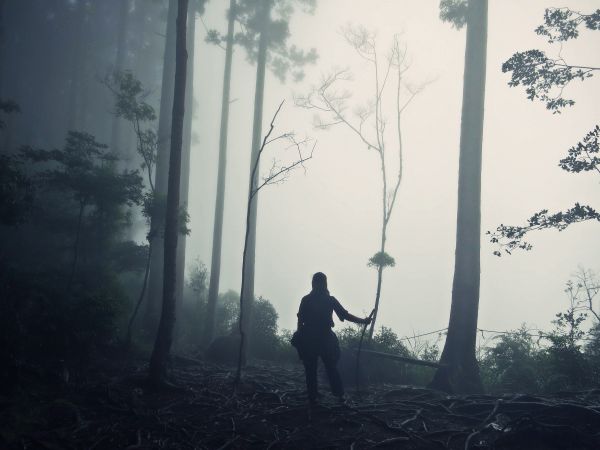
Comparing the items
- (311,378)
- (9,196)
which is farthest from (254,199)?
(311,378)

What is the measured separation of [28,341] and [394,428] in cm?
775

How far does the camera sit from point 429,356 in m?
11.1

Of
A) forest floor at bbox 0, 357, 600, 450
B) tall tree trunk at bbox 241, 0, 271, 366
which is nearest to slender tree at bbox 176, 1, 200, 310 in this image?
tall tree trunk at bbox 241, 0, 271, 366

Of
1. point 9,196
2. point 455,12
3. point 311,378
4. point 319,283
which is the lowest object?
point 311,378

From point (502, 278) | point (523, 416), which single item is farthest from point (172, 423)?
point (502, 278)

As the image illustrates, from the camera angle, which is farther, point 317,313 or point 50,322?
point 50,322

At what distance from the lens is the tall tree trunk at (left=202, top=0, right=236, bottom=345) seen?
15.3 m

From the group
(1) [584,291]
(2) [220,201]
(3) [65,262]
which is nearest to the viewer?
(1) [584,291]

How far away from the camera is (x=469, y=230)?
28.2 ft

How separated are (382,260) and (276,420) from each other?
7.41 metres

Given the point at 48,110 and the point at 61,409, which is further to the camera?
the point at 48,110

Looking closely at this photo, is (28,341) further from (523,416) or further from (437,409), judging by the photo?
(523,416)

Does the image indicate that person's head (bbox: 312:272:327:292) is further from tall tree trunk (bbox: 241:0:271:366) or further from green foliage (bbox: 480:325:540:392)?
tall tree trunk (bbox: 241:0:271:366)

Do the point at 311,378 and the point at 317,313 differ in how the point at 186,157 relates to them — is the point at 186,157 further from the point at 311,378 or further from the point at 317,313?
the point at 311,378
